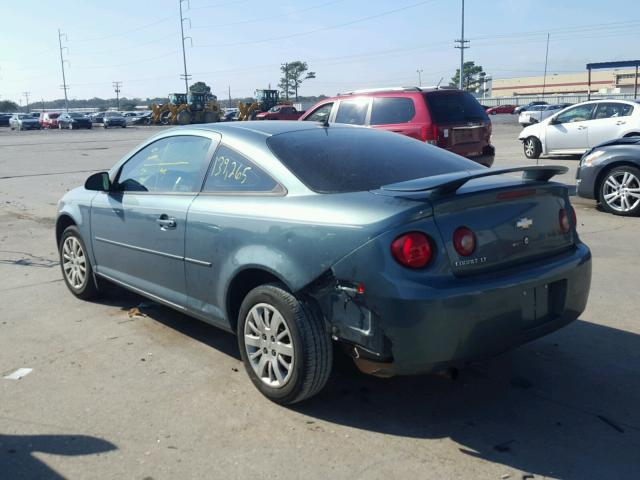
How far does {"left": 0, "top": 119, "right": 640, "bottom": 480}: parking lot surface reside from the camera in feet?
10.5

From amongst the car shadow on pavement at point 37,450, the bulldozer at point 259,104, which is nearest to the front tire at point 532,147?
the car shadow on pavement at point 37,450

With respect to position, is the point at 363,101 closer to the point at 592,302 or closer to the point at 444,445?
the point at 592,302

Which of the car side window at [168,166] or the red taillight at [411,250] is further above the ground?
the car side window at [168,166]

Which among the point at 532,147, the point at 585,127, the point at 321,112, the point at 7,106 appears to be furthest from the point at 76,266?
the point at 7,106

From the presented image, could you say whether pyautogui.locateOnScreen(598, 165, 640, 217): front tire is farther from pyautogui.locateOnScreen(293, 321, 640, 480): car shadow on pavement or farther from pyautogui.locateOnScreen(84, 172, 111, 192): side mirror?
pyautogui.locateOnScreen(84, 172, 111, 192): side mirror

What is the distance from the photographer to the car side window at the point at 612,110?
49.9 feet

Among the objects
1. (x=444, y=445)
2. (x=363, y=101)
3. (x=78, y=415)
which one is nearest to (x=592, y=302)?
(x=444, y=445)

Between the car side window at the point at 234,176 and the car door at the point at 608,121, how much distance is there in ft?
42.1

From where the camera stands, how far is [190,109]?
173 ft

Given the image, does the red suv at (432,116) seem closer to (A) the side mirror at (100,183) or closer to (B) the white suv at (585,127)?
(A) the side mirror at (100,183)

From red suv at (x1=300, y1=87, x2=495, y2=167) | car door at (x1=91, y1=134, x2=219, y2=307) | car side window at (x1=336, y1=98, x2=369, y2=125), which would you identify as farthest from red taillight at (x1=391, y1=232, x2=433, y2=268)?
car side window at (x1=336, y1=98, x2=369, y2=125)

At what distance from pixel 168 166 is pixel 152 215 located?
41cm

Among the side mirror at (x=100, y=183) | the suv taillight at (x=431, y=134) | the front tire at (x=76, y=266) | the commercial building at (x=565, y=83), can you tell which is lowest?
A: the front tire at (x=76, y=266)

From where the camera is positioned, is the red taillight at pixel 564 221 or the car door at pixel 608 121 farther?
the car door at pixel 608 121
